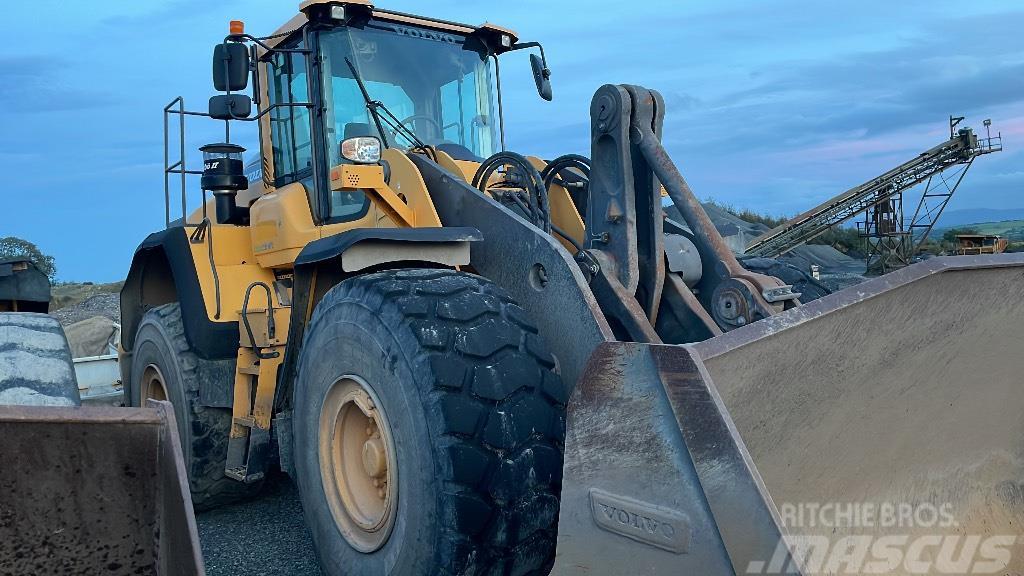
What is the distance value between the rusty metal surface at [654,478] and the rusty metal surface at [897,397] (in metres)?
0.18

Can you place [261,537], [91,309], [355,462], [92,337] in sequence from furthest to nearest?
1. [91,309]
2. [92,337]
3. [261,537]
4. [355,462]

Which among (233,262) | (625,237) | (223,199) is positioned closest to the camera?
(625,237)

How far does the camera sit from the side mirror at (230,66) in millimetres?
4625

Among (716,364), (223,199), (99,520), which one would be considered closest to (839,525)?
(716,364)

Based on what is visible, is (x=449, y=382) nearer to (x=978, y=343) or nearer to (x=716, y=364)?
(x=716, y=364)

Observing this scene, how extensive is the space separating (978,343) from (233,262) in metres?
4.17

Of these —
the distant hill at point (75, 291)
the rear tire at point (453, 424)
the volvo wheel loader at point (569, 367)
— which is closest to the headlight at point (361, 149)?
the volvo wheel loader at point (569, 367)

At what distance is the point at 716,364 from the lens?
226 centimetres

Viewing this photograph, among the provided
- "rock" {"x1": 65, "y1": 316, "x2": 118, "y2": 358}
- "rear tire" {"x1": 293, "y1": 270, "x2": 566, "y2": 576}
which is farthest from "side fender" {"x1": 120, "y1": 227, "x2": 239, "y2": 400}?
"rock" {"x1": 65, "y1": 316, "x2": 118, "y2": 358}

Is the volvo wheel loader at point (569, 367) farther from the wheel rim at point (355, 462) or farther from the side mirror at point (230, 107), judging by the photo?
the side mirror at point (230, 107)

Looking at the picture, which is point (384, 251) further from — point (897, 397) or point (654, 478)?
point (897, 397)

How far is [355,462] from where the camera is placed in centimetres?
351

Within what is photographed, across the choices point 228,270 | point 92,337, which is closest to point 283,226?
point 228,270

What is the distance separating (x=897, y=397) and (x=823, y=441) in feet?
1.22
